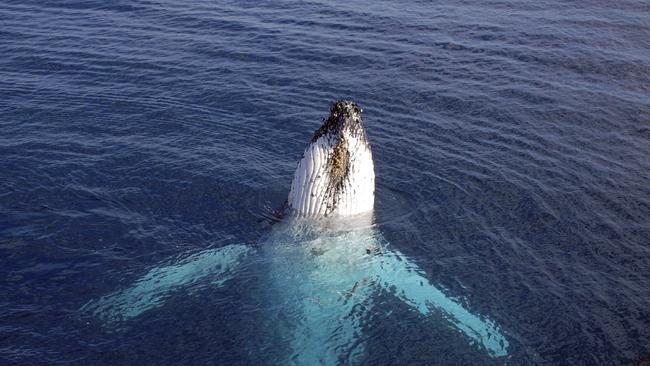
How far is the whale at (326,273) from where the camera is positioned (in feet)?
54.8

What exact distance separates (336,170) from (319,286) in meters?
3.02

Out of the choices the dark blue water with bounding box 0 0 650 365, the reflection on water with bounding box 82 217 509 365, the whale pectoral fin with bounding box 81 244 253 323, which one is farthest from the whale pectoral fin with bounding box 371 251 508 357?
the whale pectoral fin with bounding box 81 244 253 323

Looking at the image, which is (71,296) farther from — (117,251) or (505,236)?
(505,236)

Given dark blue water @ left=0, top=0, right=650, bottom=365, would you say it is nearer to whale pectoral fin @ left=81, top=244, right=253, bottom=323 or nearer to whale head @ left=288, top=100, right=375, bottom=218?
whale pectoral fin @ left=81, top=244, right=253, bottom=323

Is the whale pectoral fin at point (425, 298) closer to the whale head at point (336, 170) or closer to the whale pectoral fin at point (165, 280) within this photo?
the whale head at point (336, 170)

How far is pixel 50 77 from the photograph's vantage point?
31.3m

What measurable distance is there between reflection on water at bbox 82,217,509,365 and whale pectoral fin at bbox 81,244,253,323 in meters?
0.03

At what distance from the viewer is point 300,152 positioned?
25625 millimetres

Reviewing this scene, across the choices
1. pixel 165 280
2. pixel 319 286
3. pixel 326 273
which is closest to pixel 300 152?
pixel 326 273

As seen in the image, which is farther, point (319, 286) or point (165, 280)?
point (165, 280)

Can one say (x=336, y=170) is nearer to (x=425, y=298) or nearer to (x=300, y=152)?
(x=425, y=298)

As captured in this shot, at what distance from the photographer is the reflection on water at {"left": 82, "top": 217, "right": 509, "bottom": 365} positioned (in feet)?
54.4

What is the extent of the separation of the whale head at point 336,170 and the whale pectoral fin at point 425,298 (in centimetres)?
173

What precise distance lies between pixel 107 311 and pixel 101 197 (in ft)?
19.7
